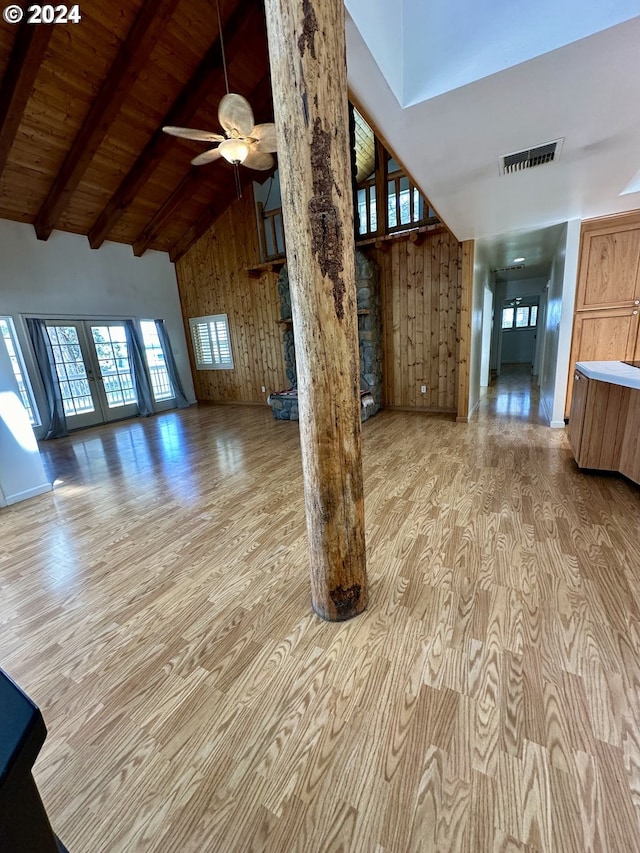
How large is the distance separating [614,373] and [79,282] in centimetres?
729

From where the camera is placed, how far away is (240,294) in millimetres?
6688

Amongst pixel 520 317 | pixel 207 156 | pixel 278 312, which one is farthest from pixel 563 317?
pixel 520 317

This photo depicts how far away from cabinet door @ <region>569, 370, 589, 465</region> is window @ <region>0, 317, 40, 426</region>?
6838 millimetres

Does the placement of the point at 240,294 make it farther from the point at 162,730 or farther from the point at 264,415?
the point at 162,730

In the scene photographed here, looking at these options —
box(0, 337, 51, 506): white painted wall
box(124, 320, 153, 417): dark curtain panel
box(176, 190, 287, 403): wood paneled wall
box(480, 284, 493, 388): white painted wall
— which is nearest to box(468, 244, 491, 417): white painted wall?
box(480, 284, 493, 388): white painted wall

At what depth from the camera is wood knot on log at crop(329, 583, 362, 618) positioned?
149 centimetres

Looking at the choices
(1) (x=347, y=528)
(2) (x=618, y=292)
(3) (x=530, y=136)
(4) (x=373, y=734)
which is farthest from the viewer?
(2) (x=618, y=292)

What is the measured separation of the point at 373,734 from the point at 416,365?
492 cm

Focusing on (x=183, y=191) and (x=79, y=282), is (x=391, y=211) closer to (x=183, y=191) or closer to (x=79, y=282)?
(x=183, y=191)

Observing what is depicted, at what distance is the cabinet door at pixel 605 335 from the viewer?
3529mm

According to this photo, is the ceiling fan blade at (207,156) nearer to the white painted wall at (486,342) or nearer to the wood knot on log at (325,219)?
the wood knot on log at (325,219)

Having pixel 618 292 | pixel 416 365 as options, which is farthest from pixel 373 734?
pixel 416 365

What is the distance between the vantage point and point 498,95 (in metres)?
1.66

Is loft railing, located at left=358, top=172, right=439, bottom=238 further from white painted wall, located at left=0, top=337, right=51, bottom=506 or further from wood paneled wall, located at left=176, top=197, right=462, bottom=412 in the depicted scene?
white painted wall, located at left=0, top=337, right=51, bottom=506
